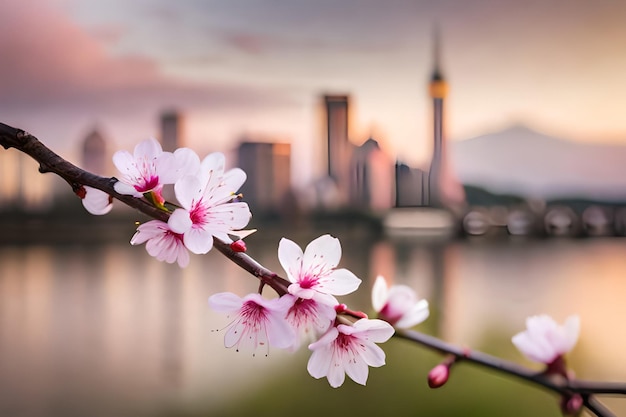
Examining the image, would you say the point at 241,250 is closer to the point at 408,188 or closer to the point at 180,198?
the point at 180,198

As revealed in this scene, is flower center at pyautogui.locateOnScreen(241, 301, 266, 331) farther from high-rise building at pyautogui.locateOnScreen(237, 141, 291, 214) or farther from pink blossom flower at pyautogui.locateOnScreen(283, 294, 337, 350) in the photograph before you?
high-rise building at pyautogui.locateOnScreen(237, 141, 291, 214)

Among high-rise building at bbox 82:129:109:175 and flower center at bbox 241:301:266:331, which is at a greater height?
high-rise building at bbox 82:129:109:175

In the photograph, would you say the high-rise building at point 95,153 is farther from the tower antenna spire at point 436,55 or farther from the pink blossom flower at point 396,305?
the pink blossom flower at point 396,305

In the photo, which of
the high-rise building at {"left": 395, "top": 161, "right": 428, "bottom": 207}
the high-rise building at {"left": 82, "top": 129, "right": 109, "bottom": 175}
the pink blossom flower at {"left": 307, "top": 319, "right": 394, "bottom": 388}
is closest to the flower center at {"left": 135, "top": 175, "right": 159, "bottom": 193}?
the pink blossom flower at {"left": 307, "top": 319, "right": 394, "bottom": 388}

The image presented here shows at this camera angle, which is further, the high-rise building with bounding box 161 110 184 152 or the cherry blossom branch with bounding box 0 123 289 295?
the high-rise building with bounding box 161 110 184 152

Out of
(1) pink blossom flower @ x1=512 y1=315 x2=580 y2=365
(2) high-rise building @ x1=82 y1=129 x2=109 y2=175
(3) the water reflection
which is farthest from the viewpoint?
(3) the water reflection

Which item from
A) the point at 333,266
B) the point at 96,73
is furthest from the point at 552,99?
the point at 333,266
